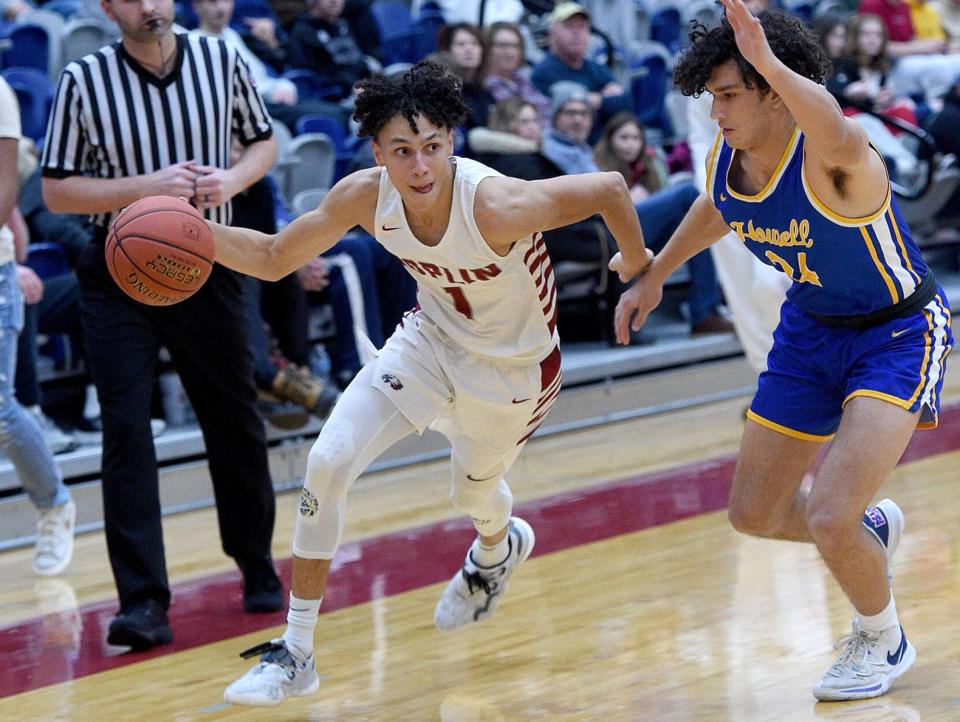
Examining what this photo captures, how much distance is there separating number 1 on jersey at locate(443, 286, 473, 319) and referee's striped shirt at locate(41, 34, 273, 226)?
114cm

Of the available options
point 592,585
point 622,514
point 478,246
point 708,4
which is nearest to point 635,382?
point 622,514

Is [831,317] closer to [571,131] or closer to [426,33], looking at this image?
[571,131]

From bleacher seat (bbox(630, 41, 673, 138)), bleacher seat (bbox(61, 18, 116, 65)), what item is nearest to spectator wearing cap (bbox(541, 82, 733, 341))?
bleacher seat (bbox(630, 41, 673, 138))

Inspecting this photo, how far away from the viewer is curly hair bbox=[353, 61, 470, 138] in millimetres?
3768

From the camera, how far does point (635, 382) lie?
8.13 m

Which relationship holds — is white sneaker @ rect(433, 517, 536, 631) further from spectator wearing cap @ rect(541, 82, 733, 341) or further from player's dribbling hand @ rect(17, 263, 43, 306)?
spectator wearing cap @ rect(541, 82, 733, 341)

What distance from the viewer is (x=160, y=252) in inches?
150

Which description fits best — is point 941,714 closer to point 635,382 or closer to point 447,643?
point 447,643

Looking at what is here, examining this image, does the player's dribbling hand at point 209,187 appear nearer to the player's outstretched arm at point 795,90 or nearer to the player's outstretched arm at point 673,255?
the player's outstretched arm at point 673,255

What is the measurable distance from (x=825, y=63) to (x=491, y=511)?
63.9 inches

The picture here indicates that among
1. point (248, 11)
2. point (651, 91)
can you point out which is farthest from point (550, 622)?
point (651, 91)

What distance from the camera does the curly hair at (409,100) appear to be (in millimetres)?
3768

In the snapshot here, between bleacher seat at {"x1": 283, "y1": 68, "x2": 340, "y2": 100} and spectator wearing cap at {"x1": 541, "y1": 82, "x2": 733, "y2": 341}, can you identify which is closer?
spectator wearing cap at {"x1": 541, "y1": 82, "x2": 733, "y2": 341}

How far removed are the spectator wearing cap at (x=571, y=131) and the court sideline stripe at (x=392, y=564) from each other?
2102 millimetres
